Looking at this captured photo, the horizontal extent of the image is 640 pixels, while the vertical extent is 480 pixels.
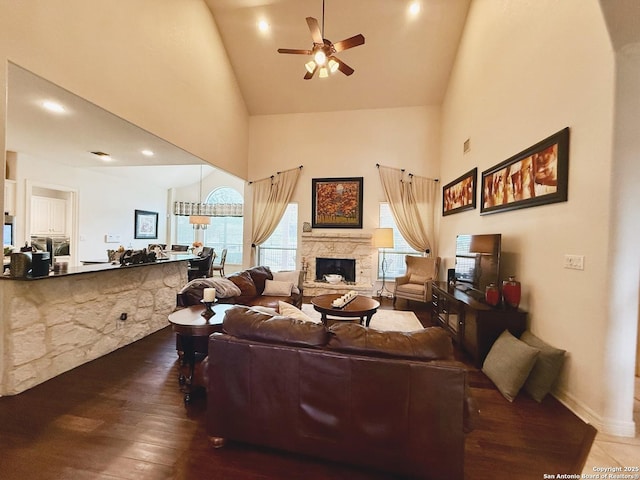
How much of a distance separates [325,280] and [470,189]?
340cm

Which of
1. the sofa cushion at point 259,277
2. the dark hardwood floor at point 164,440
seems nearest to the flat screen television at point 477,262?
the dark hardwood floor at point 164,440

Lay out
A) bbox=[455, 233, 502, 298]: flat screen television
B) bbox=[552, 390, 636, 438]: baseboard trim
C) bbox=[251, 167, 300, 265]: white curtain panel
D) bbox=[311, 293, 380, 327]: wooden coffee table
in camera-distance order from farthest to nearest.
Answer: bbox=[251, 167, 300, 265]: white curtain panel → bbox=[311, 293, 380, 327]: wooden coffee table → bbox=[455, 233, 502, 298]: flat screen television → bbox=[552, 390, 636, 438]: baseboard trim

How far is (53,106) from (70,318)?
2.27m

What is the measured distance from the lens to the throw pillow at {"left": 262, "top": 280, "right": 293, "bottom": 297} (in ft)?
13.9

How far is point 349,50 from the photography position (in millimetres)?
5160

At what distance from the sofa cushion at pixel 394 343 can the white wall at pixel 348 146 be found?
4.86 m

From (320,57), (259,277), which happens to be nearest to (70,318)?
(259,277)

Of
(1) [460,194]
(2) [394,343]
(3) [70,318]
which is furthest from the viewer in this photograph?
(1) [460,194]

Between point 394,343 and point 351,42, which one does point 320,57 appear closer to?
point 351,42

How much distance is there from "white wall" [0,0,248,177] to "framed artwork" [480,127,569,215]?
4447 millimetres

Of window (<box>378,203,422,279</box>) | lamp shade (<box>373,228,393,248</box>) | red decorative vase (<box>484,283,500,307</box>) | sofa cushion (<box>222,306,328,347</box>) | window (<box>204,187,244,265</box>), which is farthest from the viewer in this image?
window (<box>204,187,244,265</box>)

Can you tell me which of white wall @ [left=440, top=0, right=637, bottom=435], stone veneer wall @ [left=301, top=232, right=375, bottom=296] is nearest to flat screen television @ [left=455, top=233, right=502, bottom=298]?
white wall @ [left=440, top=0, right=637, bottom=435]

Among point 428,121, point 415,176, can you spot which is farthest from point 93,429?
point 428,121

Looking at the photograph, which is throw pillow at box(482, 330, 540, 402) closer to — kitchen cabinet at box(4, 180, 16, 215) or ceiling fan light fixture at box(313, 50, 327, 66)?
ceiling fan light fixture at box(313, 50, 327, 66)
